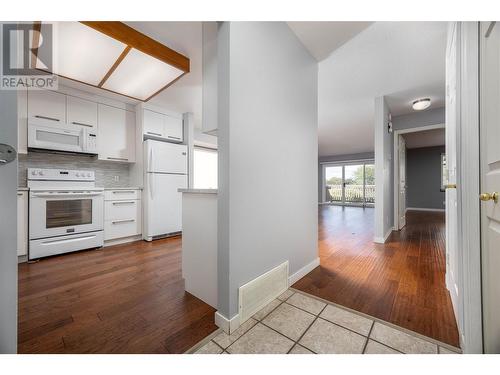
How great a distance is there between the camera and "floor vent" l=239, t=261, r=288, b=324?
52.1 inches

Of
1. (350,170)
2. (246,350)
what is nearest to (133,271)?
(246,350)

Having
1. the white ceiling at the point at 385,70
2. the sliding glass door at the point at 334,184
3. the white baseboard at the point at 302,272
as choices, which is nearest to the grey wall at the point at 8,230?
the white baseboard at the point at 302,272

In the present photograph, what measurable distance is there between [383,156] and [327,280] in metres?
2.43

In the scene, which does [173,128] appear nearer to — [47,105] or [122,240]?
[47,105]

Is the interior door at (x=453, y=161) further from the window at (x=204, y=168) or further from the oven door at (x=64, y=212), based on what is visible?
the window at (x=204, y=168)

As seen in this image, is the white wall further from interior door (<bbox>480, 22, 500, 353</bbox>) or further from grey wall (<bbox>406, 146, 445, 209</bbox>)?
grey wall (<bbox>406, 146, 445, 209</bbox>)

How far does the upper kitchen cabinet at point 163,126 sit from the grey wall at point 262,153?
99.7 inches

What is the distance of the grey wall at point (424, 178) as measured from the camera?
709 cm

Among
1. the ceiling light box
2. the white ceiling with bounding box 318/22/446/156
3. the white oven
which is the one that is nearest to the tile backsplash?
the white oven

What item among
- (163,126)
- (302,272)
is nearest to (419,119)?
(302,272)

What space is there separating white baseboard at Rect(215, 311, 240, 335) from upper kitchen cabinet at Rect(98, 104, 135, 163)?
9.75 feet

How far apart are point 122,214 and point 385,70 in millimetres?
4037

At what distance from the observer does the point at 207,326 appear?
1.27 metres

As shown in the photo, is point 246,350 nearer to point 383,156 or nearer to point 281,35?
point 281,35
